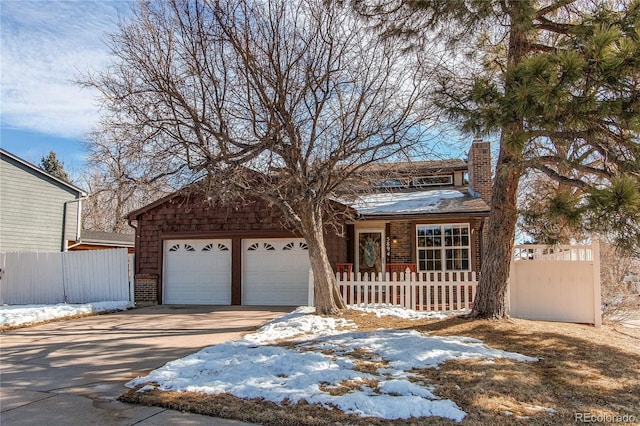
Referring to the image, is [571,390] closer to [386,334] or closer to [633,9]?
[386,334]

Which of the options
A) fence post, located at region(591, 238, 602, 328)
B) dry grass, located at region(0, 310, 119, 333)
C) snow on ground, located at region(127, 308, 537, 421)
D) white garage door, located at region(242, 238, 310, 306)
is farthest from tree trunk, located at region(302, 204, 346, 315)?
dry grass, located at region(0, 310, 119, 333)

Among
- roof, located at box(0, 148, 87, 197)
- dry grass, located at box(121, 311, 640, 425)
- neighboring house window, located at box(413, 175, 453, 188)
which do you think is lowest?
dry grass, located at box(121, 311, 640, 425)

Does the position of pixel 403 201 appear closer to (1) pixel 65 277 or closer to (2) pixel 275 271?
(2) pixel 275 271

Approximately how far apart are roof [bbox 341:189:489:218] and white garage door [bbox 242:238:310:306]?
2.29 metres

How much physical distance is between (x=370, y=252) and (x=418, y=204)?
2.18 metres

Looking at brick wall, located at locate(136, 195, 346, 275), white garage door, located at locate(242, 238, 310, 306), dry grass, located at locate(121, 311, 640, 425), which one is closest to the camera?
dry grass, located at locate(121, 311, 640, 425)

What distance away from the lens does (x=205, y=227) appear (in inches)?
592

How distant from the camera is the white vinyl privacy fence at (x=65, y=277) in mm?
14172

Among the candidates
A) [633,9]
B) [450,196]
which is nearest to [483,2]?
[633,9]

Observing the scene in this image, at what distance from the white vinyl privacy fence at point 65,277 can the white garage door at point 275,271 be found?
3.63 metres

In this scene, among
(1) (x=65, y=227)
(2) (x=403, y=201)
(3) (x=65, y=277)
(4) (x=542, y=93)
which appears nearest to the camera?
(4) (x=542, y=93)

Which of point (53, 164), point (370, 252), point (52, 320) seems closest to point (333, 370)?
point (52, 320)

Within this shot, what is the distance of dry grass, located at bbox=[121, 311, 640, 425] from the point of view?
422 centimetres

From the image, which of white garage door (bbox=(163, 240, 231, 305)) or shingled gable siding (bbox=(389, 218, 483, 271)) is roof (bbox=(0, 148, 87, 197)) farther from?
shingled gable siding (bbox=(389, 218, 483, 271))
